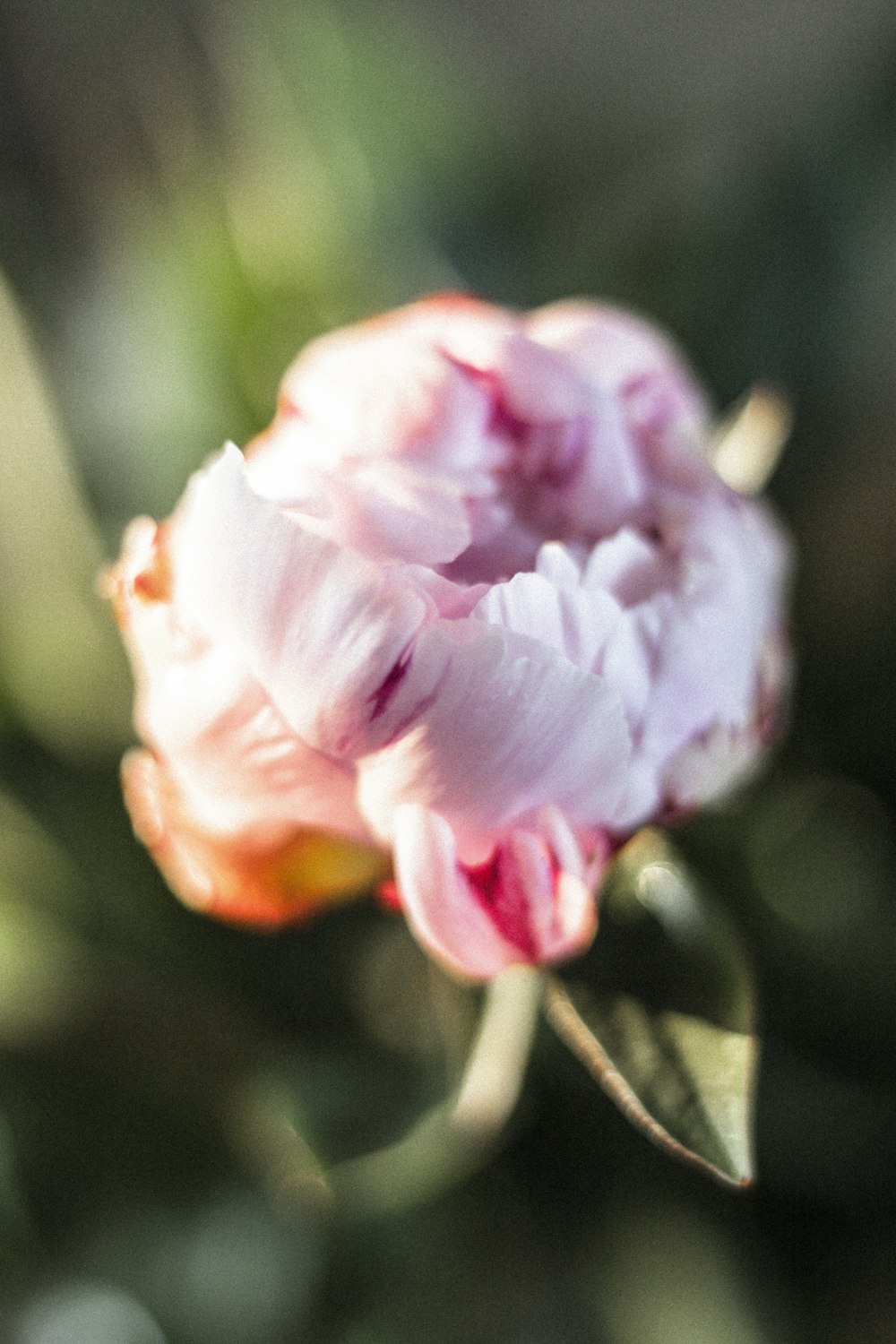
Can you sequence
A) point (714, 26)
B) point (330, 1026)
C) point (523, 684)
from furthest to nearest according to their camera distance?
point (714, 26)
point (330, 1026)
point (523, 684)

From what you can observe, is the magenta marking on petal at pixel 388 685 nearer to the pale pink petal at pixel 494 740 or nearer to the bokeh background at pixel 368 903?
the pale pink petal at pixel 494 740

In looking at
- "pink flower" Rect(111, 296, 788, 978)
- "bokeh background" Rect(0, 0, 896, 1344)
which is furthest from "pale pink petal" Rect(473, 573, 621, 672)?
"bokeh background" Rect(0, 0, 896, 1344)

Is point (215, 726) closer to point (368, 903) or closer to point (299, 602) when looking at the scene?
point (299, 602)

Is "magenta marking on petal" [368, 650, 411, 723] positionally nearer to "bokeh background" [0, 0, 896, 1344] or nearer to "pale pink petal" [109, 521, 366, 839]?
"pale pink petal" [109, 521, 366, 839]

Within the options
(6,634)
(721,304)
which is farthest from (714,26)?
(6,634)

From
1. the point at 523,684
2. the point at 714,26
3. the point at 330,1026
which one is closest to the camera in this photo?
the point at 523,684

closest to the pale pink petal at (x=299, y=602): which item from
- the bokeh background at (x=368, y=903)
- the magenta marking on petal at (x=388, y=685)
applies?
the magenta marking on petal at (x=388, y=685)

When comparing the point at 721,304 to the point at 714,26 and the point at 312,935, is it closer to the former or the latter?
the point at 312,935
